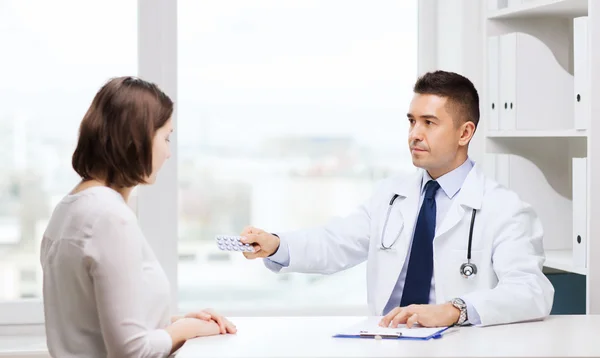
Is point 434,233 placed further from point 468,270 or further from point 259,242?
point 259,242

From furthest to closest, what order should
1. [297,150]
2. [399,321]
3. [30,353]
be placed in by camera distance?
[297,150] → [30,353] → [399,321]

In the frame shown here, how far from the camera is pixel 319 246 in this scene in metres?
2.51

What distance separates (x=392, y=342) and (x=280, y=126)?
1.47 meters

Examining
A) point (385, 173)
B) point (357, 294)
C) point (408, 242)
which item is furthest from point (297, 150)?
point (408, 242)

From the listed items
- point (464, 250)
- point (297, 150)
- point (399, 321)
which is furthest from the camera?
point (297, 150)

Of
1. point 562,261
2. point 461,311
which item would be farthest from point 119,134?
point 562,261

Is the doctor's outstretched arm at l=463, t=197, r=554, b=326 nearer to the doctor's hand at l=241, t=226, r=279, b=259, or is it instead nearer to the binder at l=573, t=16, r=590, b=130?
the binder at l=573, t=16, r=590, b=130

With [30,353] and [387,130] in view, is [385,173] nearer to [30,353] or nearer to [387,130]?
[387,130]

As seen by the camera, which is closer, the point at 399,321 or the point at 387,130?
the point at 399,321

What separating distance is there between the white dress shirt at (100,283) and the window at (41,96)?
1.29m

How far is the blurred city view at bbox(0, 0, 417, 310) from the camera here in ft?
9.74

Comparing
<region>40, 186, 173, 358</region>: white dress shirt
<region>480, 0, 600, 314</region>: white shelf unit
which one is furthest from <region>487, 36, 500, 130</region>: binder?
<region>40, 186, 173, 358</region>: white dress shirt

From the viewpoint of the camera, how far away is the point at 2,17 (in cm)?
294

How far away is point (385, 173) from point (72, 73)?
47.0 inches
